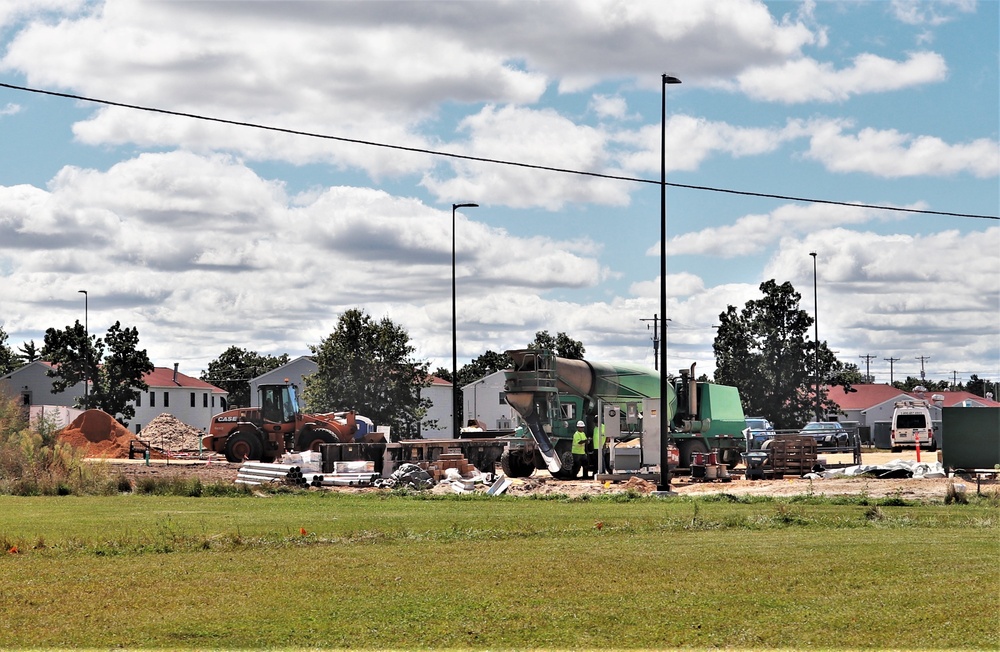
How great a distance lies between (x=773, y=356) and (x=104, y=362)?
4430cm

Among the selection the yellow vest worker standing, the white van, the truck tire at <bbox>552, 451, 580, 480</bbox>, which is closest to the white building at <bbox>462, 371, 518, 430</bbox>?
the white van

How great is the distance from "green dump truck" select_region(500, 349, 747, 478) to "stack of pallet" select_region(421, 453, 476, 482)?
1.80m

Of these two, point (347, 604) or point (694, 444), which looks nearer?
point (347, 604)

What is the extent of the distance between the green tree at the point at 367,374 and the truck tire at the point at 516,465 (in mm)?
30779

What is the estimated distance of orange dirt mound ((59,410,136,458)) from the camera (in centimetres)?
5947

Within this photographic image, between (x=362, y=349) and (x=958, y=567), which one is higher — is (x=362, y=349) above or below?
above

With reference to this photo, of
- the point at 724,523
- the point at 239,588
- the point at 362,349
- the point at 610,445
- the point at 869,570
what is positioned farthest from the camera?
the point at 362,349

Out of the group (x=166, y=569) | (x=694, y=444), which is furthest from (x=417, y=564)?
(x=694, y=444)

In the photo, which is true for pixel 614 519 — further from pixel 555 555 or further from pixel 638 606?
pixel 638 606

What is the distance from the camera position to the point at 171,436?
71.2 meters

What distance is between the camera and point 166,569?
15.2 meters

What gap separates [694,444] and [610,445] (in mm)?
5621

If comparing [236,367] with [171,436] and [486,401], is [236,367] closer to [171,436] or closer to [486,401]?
[486,401]

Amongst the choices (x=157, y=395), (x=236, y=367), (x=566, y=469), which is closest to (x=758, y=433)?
(x=566, y=469)
